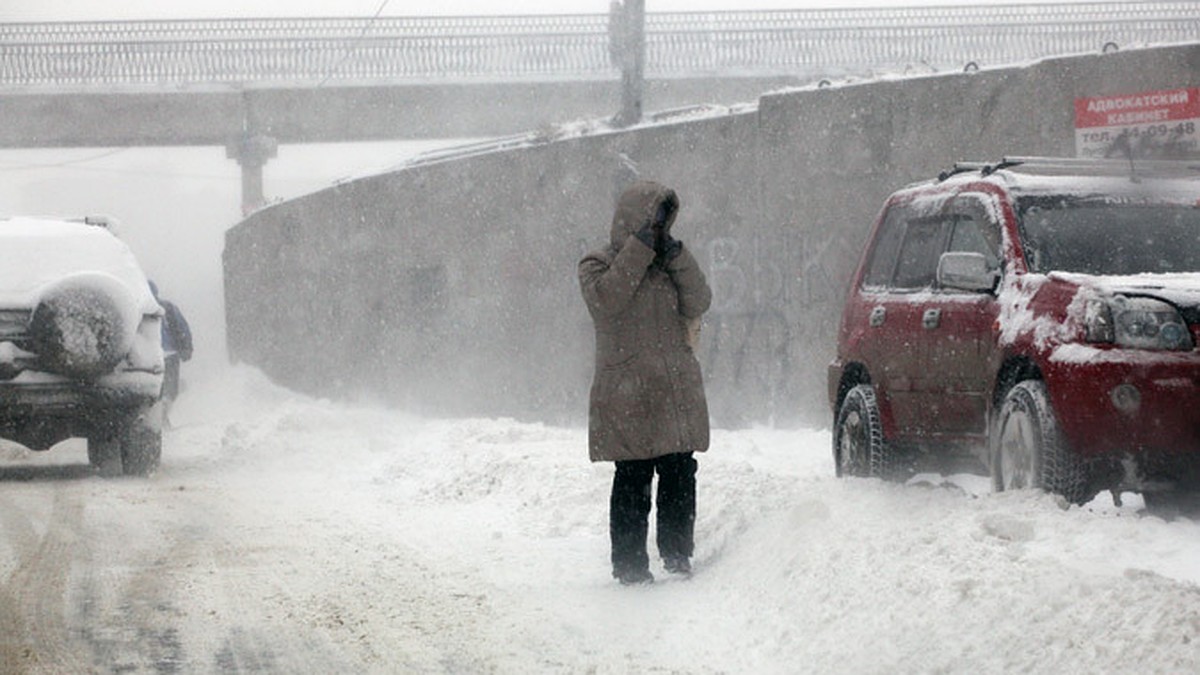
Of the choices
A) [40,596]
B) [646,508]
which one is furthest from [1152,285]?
[40,596]

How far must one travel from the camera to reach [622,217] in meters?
7.52

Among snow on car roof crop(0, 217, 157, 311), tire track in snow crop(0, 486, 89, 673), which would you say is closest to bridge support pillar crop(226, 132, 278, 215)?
snow on car roof crop(0, 217, 157, 311)

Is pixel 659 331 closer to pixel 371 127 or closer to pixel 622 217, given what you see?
pixel 622 217

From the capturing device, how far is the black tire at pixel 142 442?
13.4 meters

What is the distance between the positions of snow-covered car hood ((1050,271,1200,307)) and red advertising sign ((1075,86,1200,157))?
7.12m

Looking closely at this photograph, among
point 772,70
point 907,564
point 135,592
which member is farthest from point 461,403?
point 772,70

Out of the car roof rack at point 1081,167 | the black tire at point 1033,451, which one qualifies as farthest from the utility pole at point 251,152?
the black tire at point 1033,451

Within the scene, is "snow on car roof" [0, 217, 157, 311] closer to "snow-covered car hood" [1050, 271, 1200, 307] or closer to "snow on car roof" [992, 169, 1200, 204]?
"snow on car roof" [992, 169, 1200, 204]

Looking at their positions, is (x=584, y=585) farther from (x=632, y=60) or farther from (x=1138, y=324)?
(x=632, y=60)

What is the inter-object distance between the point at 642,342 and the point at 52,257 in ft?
23.4

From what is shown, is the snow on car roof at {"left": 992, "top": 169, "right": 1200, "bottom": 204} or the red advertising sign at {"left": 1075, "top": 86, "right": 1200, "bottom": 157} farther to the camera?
the red advertising sign at {"left": 1075, "top": 86, "right": 1200, "bottom": 157}

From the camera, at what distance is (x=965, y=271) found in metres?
8.30

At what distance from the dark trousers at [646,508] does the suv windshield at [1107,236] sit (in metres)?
1.96

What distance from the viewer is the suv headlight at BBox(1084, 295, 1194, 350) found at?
722 cm
